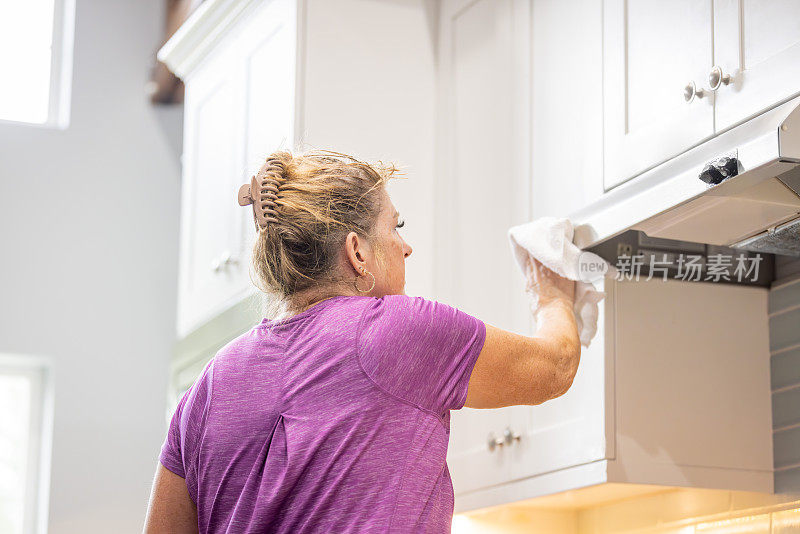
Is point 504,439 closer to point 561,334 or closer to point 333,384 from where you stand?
point 561,334

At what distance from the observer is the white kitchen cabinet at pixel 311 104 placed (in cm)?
234

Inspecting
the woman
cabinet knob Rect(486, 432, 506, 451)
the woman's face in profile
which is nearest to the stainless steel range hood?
the woman

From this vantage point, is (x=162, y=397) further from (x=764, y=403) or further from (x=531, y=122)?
(x=764, y=403)

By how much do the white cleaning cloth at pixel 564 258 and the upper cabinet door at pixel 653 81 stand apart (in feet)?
0.40

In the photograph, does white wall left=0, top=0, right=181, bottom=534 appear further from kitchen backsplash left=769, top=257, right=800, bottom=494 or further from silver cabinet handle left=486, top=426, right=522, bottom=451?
kitchen backsplash left=769, top=257, right=800, bottom=494

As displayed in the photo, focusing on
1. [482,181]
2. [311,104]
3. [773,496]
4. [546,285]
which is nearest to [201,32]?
[311,104]

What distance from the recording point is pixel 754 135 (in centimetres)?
141

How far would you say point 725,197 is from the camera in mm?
1514

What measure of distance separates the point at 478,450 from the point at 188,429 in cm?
92

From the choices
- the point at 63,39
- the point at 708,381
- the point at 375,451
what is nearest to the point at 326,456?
the point at 375,451

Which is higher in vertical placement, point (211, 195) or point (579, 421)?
point (211, 195)

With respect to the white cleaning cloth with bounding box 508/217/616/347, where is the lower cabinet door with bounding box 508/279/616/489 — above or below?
below

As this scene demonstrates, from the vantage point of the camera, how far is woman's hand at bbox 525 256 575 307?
66.7 inches

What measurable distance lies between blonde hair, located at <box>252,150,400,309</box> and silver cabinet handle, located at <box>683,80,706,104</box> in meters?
0.51
